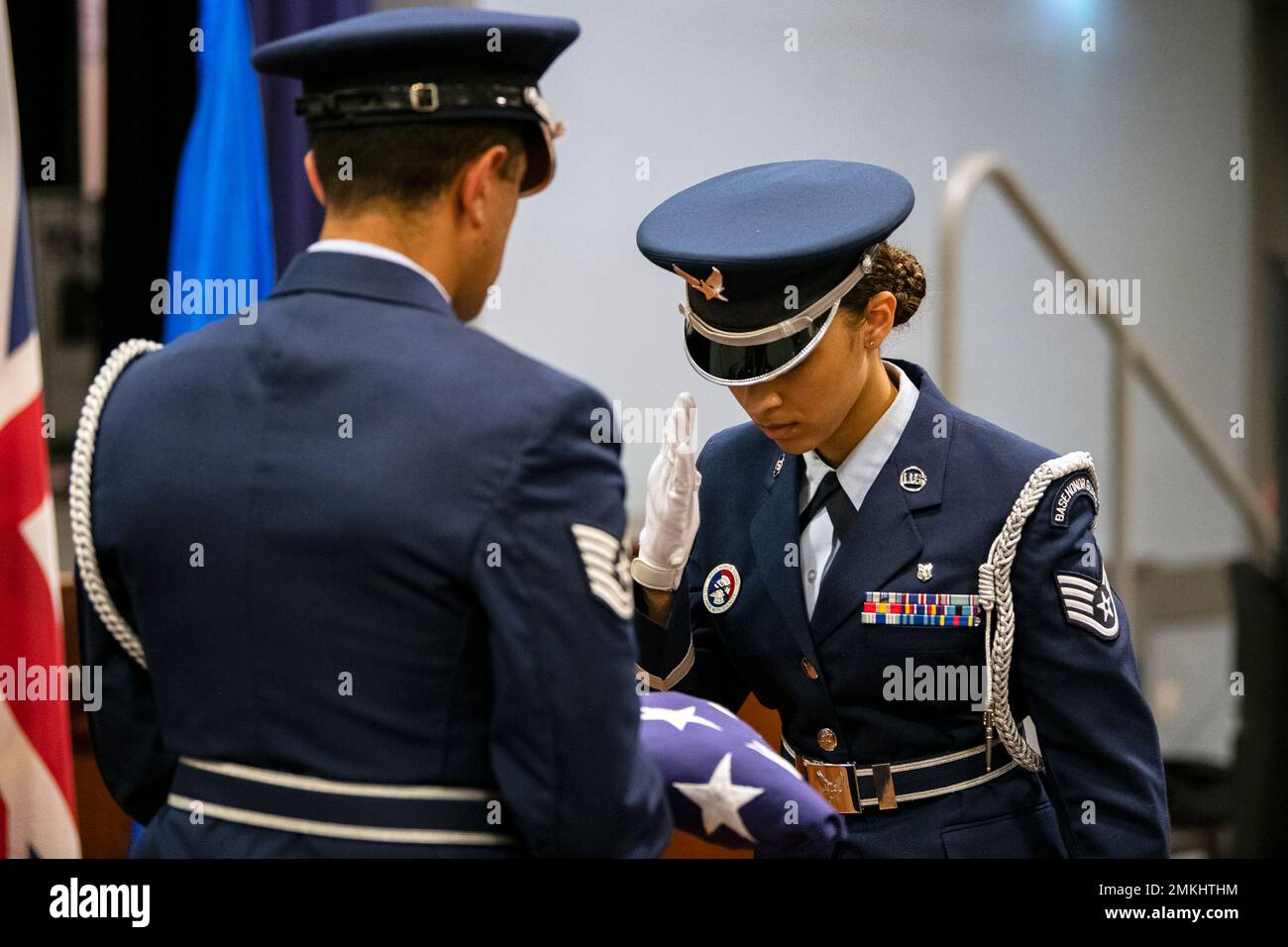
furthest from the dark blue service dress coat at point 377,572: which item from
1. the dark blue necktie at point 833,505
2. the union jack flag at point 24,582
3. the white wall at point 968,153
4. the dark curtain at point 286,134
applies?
the dark curtain at point 286,134

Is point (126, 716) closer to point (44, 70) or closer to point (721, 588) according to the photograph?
point (721, 588)

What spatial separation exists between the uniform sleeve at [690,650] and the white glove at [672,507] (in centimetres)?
3

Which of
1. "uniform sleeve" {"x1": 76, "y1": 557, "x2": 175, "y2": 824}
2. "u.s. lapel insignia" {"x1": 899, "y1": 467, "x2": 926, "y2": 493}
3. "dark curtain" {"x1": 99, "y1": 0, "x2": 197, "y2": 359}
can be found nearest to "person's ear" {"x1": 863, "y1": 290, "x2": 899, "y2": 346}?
"u.s. lapel insignia" {"x1": 899, "y1": 467, "x2": 926, "y2": 493}

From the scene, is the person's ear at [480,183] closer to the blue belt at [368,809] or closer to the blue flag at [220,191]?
the blue belt at [368,809]

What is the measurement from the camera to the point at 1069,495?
160cm

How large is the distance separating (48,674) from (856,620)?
123 centimetres

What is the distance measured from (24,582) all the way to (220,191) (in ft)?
2.82

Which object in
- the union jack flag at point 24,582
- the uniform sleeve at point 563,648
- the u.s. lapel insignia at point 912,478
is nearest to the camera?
the uniform sleeve at point 563,648

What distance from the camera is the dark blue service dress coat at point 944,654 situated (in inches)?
61.0

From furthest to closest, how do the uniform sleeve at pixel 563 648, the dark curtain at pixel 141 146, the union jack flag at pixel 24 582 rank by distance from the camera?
the dark curtain at pixel 141 146
the union jack flag at pixel 24 582
the uniform sleeve at pixel 563 648

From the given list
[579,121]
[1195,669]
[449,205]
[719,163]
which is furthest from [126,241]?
[1195,669]

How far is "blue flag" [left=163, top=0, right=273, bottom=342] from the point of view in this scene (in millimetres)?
2666
